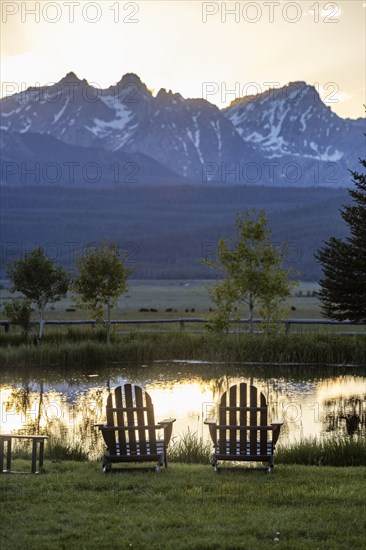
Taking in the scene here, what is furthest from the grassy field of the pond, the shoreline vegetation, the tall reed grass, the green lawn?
the green lawn

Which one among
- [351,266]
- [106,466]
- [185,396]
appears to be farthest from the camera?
[351,266]

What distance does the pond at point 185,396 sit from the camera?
62.6 ft

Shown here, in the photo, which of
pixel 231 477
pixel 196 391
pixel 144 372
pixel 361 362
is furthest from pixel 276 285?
pixel 231 477

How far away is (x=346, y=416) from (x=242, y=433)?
8799mm

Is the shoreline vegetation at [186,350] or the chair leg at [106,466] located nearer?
the chair leg at [106,466]

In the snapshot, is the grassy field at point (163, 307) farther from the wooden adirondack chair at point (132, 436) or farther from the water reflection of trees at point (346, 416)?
the wooden adirondack chair at point (132, 436)

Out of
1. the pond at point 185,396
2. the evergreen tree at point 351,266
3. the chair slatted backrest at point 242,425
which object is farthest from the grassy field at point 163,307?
the chair slatted backrest at point 242,425

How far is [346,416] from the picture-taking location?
69.2 feet

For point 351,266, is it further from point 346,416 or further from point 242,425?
point 242,425

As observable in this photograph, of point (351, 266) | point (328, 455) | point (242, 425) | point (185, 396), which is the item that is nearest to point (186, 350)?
point (351, 266)

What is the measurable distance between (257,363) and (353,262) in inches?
192

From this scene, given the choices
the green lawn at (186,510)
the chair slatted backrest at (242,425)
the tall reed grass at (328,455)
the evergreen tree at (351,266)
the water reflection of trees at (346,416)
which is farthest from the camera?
the evergreen tree at (351,266)

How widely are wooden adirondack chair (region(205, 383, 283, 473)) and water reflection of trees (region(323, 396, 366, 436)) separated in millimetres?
5842

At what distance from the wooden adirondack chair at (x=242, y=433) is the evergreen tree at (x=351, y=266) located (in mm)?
19088
